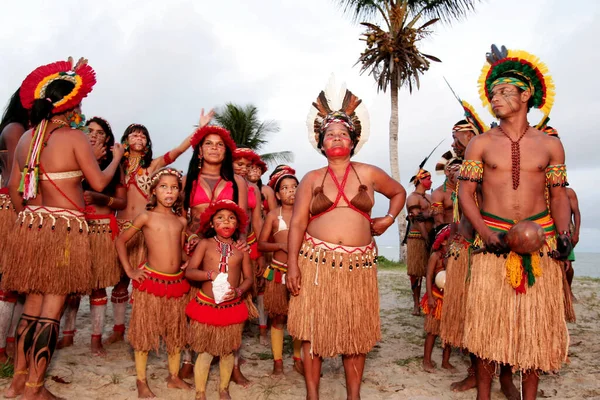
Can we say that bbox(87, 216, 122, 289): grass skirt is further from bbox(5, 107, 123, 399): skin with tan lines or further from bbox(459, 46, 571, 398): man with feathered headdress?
bbox(459, 46, 571, 398): man with feathered headdress

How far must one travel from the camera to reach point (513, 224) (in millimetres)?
3170

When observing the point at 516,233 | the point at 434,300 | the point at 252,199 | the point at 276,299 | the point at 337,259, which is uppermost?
the point at 252,199

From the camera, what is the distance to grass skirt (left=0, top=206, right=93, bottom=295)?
3.38 meters

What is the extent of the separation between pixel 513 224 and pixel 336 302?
4.48 feet

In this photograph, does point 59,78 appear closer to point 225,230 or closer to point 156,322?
point 225,230

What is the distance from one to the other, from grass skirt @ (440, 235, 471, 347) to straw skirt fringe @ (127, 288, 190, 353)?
7.18ft

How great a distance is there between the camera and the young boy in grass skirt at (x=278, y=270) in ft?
14.2

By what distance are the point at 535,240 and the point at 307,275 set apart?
5.09ft

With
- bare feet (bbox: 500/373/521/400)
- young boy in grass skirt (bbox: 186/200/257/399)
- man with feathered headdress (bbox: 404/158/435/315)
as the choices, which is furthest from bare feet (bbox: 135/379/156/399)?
man with feathered headdress (bbox: 404/158/435/315)

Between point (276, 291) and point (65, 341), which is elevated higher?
point (276, 291)

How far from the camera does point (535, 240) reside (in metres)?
2.81

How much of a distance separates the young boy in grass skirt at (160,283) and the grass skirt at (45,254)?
0.42m

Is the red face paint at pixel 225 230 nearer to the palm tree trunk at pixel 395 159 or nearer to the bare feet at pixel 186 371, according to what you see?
the bare feet at pixel 186 371

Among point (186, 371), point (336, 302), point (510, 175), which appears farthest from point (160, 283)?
point (510, 175)
